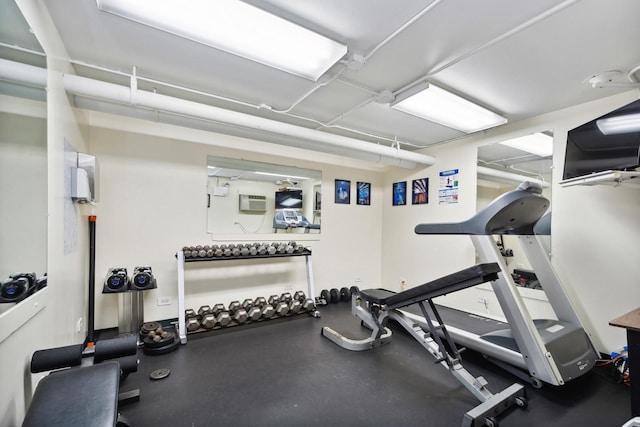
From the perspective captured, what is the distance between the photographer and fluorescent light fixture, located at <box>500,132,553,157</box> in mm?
3209

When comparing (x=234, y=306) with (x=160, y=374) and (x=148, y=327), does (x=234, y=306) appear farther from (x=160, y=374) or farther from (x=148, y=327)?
(x=160, y=374)

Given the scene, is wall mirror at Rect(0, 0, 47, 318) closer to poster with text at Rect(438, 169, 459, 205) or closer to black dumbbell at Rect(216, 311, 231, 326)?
black dumbbell at Rect(216, 311, 231, 326)

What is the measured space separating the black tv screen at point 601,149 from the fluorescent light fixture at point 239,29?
2.21 m

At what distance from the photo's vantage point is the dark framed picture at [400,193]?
490cm

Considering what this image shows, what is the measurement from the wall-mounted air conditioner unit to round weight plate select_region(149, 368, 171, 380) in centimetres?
212

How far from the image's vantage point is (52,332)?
171 cm

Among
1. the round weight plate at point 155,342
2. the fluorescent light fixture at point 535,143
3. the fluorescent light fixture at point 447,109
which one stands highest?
the fluorescent light fixture at point 447,109

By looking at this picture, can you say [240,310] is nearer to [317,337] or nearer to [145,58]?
[317,337]

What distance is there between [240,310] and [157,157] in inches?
84.3

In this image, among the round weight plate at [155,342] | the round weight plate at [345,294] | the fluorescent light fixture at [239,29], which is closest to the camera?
the fluorescent light fixture at [239,29]

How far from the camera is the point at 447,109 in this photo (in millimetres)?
2961

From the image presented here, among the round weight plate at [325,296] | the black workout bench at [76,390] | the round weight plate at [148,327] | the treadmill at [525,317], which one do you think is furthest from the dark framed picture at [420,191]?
the black workout bench at [76,390]

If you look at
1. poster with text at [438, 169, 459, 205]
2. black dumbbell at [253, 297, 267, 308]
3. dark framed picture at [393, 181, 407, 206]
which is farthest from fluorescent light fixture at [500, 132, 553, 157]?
black dumbbell at [253, 297, 267, 308]

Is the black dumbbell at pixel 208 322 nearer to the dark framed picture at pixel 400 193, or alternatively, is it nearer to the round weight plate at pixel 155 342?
the round weight plate at pixel 155 342
